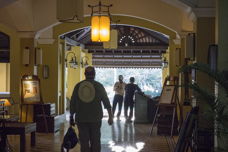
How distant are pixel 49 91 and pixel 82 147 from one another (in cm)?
A: 720

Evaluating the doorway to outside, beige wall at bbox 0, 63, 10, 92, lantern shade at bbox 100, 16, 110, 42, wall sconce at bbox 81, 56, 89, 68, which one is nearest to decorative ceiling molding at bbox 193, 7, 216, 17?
lantern shade at bbox 100, 16, 110, 42

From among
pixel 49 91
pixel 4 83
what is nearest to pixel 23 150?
pixel 49 91

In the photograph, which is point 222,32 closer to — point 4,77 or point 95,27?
point 95,27

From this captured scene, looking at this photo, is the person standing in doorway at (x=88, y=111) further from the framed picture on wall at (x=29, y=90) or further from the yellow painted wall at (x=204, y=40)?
the framed picture on wall at (x=29, y=90)

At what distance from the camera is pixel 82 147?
6023 millimetres

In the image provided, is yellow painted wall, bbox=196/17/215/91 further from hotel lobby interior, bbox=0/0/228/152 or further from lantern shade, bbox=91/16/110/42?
lantern shade, bbox=91/16/110/42

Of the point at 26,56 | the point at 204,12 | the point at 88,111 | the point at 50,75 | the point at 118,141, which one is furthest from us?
the point at 50,75

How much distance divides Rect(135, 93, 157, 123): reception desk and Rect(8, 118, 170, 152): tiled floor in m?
1.59

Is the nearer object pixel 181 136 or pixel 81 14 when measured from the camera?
pixel 181 136

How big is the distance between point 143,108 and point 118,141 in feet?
14.6

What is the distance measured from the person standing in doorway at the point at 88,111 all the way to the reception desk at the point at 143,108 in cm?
783

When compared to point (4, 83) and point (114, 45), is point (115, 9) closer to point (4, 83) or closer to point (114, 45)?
point (114, 45)

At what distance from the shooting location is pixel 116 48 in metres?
12.1

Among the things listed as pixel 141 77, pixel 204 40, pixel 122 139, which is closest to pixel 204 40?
pixel 204 40
